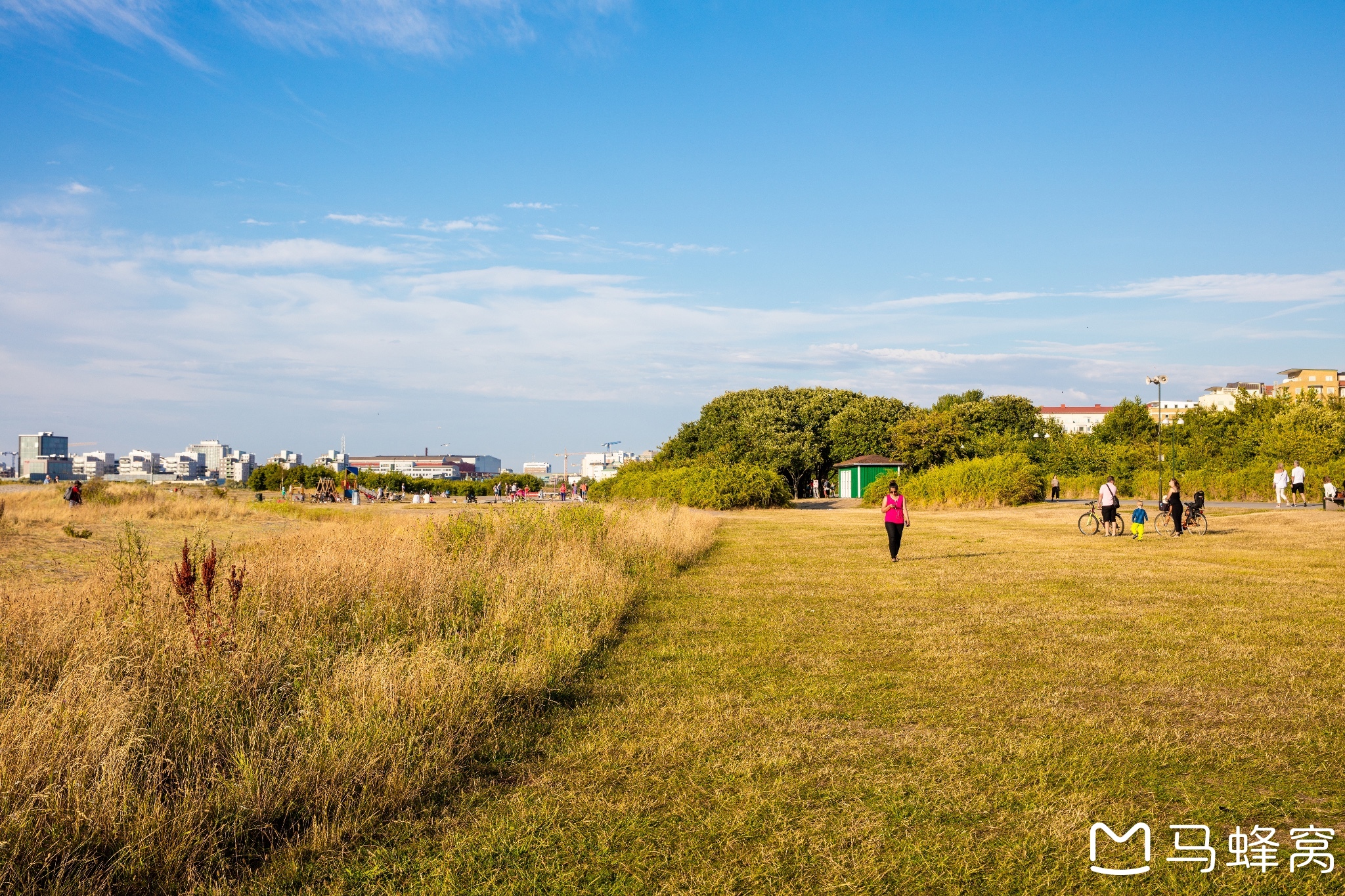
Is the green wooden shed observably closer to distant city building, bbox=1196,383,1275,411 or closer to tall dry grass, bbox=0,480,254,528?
tall dry grass, bbox=0,480,254,528

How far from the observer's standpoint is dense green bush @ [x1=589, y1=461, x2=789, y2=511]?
42.4 m

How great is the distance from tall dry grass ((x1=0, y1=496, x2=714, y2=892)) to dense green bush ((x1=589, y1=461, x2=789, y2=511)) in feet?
103

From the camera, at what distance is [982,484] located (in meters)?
42.5

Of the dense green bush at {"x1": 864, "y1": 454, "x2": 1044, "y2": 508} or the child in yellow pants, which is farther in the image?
the dense green bush at {"x1": 864, "y1": 454, "x2": 1044, "y2": 508}

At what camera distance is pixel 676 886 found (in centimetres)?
386

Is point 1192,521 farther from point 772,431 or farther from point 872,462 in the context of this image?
point 772,431

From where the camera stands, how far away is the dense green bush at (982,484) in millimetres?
41781

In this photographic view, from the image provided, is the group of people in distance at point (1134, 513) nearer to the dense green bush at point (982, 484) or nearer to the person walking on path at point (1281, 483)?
the person walking on path at point (1281, 483)

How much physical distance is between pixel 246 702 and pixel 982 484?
1608 inches

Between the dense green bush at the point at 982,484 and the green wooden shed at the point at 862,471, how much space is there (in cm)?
1071

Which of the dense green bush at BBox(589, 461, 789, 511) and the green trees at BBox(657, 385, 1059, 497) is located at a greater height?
the green trees at BBox(657, 385, 1059, 497)

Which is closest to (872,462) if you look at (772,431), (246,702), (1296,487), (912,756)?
(772,431)

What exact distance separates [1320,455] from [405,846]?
2002 inches

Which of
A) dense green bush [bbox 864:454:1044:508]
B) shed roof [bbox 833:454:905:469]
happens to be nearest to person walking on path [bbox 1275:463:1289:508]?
dense green bush [bbox 864:454:1044:508]
